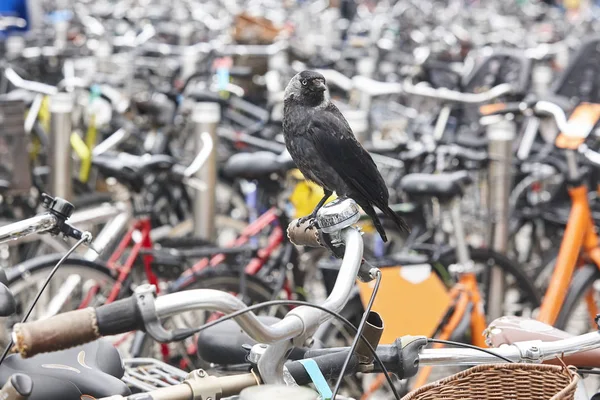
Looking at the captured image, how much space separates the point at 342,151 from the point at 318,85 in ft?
0.71

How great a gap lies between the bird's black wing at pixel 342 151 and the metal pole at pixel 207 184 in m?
3.14

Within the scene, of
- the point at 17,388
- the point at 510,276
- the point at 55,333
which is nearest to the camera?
the point at 55,333

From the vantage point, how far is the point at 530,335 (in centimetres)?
221

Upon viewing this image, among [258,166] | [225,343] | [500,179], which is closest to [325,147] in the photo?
[225,343]

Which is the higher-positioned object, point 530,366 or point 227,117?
point 530,366

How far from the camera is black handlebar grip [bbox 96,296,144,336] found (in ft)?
4.38

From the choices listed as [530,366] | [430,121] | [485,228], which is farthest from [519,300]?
[530,366]

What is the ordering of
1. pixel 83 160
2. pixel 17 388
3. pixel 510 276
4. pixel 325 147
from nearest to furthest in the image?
1. pixel 17 388
2. pixel 325 147
3. pixel 510 276
4. pixel 83 160

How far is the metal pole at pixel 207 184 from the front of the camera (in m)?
5.51

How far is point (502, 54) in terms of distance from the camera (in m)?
8.28

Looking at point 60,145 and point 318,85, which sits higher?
point 318,85

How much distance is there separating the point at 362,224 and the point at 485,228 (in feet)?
3.18

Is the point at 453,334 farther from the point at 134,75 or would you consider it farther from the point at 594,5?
the point at 594,5

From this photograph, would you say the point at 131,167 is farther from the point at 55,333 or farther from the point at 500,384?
the point at 55,333
